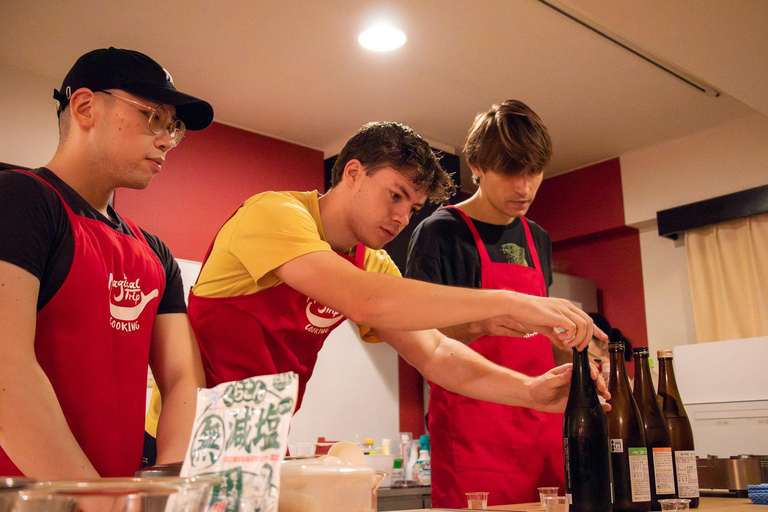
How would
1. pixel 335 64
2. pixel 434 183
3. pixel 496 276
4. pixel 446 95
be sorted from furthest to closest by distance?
pixel 446 95
pixel 335 64
pixel 496 276
pixel 434 183

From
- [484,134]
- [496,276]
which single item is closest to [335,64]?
[484,134]

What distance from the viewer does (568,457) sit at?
106cm

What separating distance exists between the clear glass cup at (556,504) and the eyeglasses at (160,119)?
0.84m

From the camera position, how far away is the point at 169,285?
1.25 meters

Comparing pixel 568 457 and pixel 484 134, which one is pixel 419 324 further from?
pixel 484 134

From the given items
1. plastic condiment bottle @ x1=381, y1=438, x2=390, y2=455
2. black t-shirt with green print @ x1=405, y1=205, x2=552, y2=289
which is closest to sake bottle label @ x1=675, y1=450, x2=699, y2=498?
black t-shirt with green print @ x1=405, y1=205, x2=552, y2=289

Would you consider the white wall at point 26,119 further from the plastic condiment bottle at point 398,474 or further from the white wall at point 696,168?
the white wall at point 696,168

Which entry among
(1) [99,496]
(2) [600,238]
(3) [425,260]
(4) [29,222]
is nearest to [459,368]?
(3) [425,260]

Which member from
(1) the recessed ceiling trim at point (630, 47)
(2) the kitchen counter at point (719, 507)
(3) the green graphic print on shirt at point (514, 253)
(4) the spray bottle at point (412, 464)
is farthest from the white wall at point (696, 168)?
(2) the kitchen counter at point (719, 507)

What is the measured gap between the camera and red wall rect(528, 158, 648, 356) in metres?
4.32

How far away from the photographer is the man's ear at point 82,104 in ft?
3.81

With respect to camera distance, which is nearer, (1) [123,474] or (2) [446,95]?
(1) [123,474]

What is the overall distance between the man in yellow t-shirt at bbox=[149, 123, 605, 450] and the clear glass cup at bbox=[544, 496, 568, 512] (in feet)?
0.80

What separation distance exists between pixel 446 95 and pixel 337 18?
900 mm
